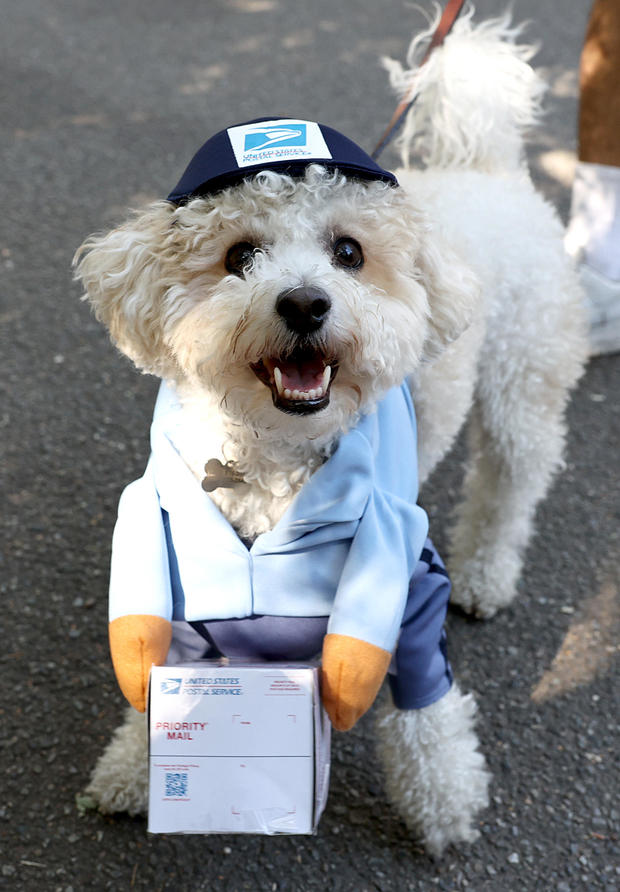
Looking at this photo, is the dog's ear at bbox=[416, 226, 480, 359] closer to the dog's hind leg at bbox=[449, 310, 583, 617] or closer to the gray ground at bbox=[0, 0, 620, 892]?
the dog's hind leg at bbox=[449, 310, 583, 617]

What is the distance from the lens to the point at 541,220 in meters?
2.45

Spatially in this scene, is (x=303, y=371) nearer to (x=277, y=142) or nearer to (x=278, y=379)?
(x=278, y=379)

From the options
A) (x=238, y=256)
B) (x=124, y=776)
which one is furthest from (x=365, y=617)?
(x=124, y=776)

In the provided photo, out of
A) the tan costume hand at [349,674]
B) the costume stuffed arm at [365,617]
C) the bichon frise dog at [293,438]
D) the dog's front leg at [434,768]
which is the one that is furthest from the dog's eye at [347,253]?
the dog's front leg at [434,768]

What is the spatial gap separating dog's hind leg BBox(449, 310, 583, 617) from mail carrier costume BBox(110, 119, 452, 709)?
757 mm

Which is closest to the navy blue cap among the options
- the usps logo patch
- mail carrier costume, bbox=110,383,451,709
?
the usps logo patch

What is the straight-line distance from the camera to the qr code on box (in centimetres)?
165

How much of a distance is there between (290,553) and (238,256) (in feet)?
1.91

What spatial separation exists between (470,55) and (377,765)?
1966 mm

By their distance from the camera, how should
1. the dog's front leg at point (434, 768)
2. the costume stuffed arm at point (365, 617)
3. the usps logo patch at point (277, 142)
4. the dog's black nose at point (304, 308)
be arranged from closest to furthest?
the dog's black nose at point (304, 308)
the usps logo patch at point (277, 142)
the costume stuffed arm at point (365, 617)
the dog's front leg at point (434, 768)

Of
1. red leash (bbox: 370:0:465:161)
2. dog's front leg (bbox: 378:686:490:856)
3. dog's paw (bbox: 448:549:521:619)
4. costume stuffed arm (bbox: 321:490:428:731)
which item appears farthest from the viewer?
dog's paw (bbox: 448:549:521:619)

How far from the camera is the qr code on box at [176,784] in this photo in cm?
165

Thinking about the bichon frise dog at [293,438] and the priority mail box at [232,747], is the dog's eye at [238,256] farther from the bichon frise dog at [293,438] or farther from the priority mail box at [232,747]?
the priority mail box at [232,747]

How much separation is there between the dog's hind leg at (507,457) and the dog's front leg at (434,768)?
0.63 metres
